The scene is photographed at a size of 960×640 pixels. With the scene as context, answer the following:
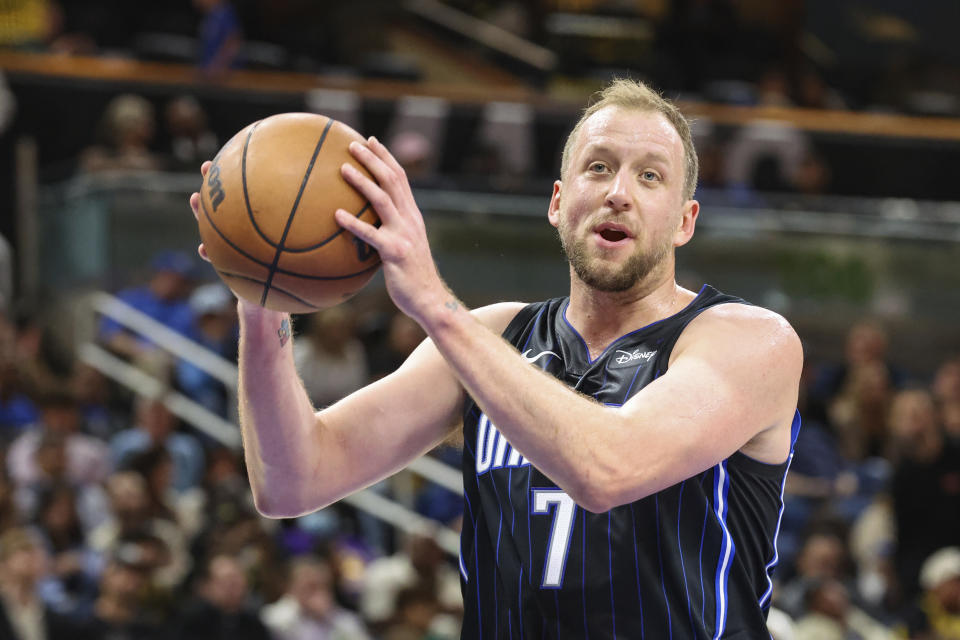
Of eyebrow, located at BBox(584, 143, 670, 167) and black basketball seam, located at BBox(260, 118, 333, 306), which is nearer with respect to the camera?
black basketball seam, located at BBox(260, 118, 333, 306)

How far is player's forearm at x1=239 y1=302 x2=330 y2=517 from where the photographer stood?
126 inches

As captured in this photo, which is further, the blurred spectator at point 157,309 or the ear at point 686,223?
the blurred spectator at point 157,309

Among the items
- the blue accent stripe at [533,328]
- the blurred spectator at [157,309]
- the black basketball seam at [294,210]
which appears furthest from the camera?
Result: the blurred spectator at [157,309]

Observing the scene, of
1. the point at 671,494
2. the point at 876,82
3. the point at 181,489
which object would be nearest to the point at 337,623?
the point at 181,489

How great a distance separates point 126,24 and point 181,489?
9.60 meters

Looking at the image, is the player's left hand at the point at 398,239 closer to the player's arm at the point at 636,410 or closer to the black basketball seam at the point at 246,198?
the player's arm at the point at 636,410

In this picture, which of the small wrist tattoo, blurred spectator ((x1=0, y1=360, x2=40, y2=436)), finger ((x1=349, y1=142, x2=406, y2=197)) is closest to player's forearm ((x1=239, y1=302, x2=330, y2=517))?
the small wrist tattoo

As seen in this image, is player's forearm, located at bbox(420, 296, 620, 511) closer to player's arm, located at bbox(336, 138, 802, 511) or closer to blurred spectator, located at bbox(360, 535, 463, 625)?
player's arm, located at bbox(336, 138, 802, 511)

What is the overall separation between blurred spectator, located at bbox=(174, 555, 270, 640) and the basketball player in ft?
15.5

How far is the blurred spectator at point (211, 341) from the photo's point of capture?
10055 millimetres

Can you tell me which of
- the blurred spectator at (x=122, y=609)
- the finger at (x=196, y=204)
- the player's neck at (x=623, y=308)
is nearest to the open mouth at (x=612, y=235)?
the player's neck at (x=623, y=308)

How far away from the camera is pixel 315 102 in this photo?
48.0 feet

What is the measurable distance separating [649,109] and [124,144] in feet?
31.5

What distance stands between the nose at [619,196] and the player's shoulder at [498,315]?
557 mm
